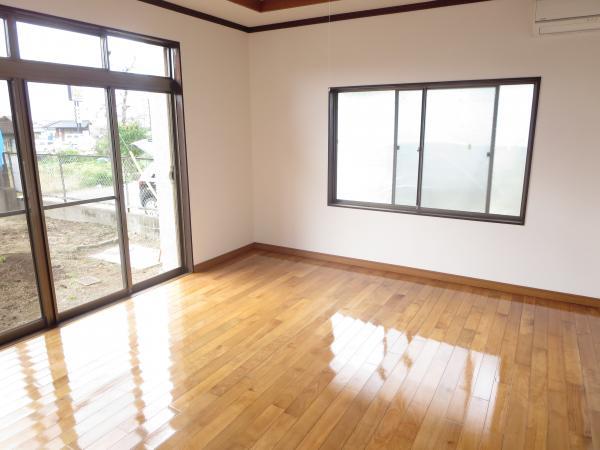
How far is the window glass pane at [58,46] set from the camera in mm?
2990

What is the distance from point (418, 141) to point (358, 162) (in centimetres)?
74

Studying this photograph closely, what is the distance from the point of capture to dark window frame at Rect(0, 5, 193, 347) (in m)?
2.93

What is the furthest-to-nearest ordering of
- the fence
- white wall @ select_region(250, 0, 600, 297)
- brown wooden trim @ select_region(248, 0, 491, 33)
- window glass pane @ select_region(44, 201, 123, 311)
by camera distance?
brown wooden trim @ select_region(248, 0, 491, 33), white wall @ select_region(250, 0, 600, 297), window glass pane @ select_region(44, 201, 123, 311), the fence

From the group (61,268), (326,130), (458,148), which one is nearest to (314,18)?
(326,130)

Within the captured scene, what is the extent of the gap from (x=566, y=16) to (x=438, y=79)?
1104 mm

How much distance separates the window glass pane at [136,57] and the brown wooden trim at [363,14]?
1.43 meters

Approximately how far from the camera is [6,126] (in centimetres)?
293

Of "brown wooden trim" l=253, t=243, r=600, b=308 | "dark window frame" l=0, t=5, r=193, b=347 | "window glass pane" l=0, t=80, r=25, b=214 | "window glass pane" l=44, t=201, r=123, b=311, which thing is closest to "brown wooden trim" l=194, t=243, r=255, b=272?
"brown wooden trim" l=253, t=243, r=600, b=308

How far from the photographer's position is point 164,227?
14.6 ft

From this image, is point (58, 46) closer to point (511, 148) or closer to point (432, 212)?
point (432, 212)

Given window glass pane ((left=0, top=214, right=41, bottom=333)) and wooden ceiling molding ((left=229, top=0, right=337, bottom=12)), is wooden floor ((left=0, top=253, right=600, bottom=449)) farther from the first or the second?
wooden ceiling molding ((left=229, top=0, right=337, bottom=12))

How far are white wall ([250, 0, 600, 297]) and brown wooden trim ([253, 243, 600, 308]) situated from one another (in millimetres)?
63

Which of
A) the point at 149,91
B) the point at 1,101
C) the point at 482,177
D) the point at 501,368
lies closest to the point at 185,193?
the point at 149,91

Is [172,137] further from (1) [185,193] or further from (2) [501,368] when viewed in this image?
(2) [501,368]
